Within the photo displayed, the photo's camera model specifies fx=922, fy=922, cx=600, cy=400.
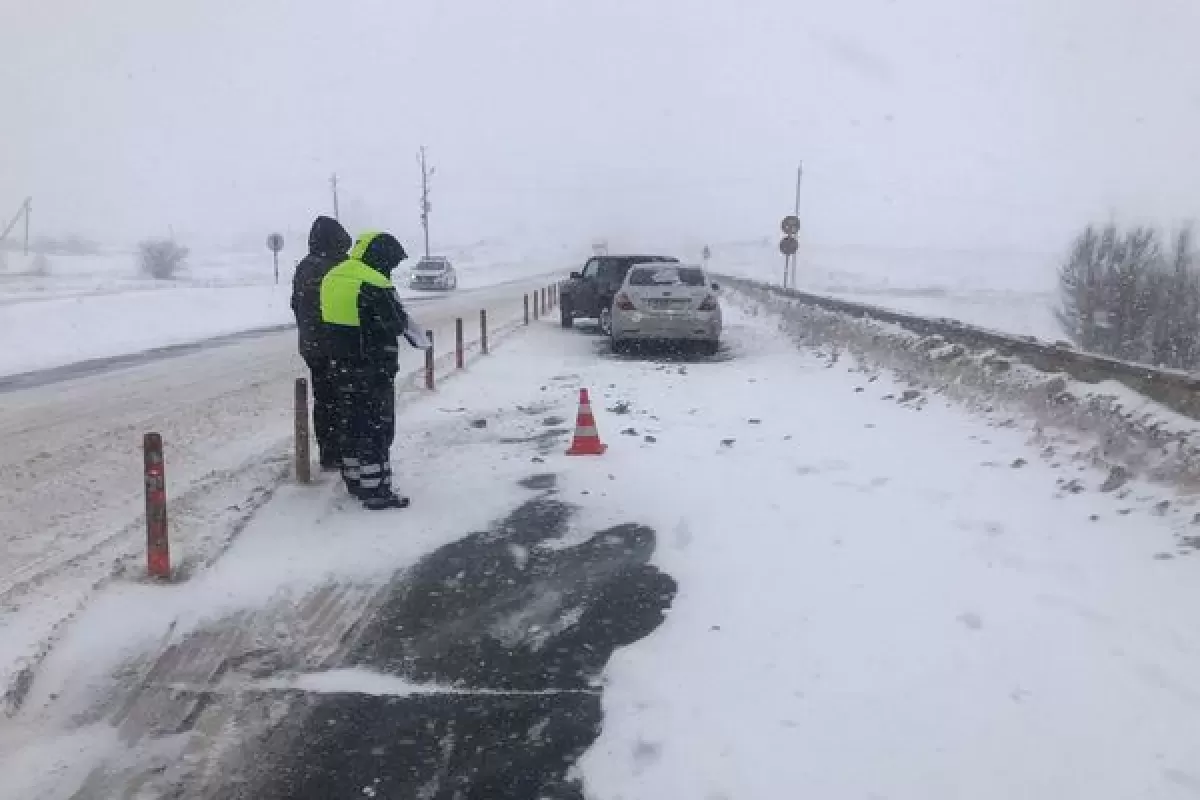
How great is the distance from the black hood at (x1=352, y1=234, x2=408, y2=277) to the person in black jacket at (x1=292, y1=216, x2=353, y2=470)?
24.9 inches

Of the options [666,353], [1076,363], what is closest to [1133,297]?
[666,353]

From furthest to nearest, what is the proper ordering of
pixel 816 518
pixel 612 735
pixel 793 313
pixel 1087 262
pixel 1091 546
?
pixel 1087 262
pixel 793 313
pixel 816 518
pixel 1091 546
pixel 612 735

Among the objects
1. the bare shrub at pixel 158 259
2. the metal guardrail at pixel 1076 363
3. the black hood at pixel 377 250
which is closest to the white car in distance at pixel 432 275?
the bare shrub at pixel 158 259

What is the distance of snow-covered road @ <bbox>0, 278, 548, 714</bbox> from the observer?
521cm

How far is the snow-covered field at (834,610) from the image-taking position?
11.2 ft

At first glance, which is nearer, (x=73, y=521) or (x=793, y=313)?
(x=73, y=521)

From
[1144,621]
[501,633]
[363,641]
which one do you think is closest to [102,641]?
[363,641]

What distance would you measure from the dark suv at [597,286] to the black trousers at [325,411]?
41.7 feet

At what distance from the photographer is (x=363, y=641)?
178 inches

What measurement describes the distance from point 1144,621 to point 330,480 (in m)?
5.69

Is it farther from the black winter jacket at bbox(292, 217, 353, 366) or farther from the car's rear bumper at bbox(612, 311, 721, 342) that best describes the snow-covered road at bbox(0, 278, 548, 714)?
the car's rear bumper at bbox(612, 311, 721, 342)

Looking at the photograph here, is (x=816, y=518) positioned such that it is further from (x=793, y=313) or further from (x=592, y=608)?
(x=793, y=313)

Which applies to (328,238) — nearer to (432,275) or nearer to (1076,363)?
(1076,363)

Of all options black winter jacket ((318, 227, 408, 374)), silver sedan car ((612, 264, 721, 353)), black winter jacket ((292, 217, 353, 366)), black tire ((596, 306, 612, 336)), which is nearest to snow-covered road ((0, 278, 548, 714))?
black winter jacket ((292, 217, 353, 366))
